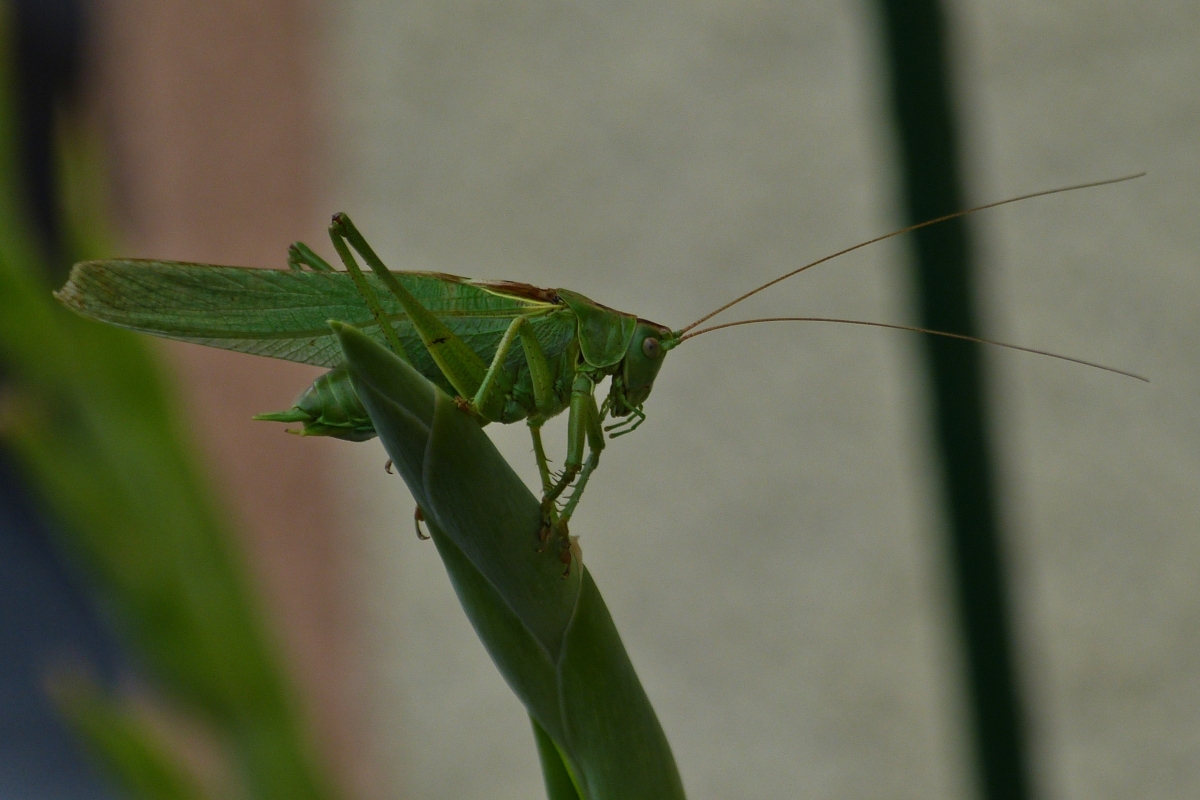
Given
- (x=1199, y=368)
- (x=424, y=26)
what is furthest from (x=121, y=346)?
(x=424, y=26)

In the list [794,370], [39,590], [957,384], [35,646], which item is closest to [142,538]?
[957,384]

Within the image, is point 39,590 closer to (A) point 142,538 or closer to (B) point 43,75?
(B) point 43,75

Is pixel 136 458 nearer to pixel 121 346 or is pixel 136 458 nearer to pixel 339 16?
pixel 121 346

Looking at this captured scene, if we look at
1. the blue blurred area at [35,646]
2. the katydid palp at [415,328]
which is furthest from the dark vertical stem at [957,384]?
the blue blurred area at [35,646]

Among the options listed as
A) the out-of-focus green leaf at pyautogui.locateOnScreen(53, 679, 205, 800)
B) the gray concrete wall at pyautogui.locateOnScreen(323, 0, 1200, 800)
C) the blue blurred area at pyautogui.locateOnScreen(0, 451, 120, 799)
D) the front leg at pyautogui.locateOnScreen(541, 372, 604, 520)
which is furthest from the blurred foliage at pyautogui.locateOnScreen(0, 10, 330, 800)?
the blue blurred area at pyautogui.locateOnScreen(0, 451, 120, 799)

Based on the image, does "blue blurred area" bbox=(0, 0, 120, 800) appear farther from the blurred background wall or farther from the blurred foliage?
the blurred foliage
